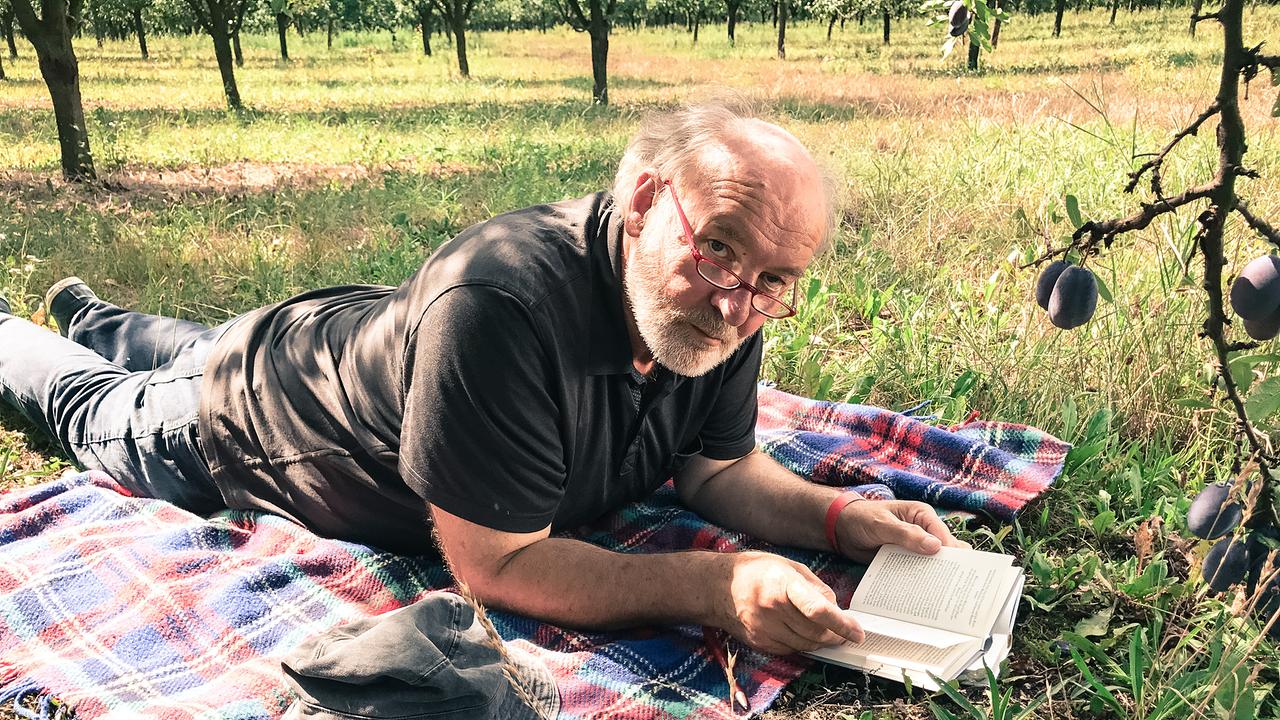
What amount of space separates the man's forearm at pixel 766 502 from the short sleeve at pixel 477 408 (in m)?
0.86

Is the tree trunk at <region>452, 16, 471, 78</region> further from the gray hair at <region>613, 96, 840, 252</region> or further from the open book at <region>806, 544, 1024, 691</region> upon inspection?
the open book at <region>806, 544, 1024, 691</region>

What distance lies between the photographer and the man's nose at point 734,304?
230cm

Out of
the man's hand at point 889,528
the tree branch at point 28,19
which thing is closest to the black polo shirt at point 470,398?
the man's hand at point 889,528

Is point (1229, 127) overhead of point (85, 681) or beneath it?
overhead

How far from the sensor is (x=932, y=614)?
241 centimetres

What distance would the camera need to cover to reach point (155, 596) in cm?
260

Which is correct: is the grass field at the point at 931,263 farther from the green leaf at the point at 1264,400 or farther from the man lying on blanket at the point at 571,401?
the green leaf at the point at 1264,400

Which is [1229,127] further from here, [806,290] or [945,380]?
[806,290]

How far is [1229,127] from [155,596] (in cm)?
255

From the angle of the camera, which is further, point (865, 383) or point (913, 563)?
point (865, 383)

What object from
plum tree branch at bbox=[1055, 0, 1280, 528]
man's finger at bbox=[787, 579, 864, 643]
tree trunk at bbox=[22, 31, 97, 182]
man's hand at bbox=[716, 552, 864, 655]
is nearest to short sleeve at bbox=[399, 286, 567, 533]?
man's hand at bbox=[716, 552, 864, 655]

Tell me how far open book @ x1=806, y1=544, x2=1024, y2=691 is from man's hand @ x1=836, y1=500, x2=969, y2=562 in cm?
4

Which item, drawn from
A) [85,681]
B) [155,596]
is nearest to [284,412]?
[155,596]

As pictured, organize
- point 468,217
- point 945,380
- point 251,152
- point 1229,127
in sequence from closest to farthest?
point 1229,127 → point 945,380 → point 468,217 → point 251,152
